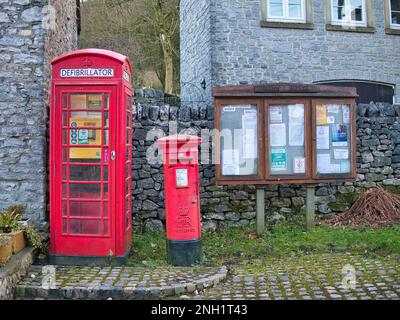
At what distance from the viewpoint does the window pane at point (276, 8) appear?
12117 mm

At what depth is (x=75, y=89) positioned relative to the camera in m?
6.05

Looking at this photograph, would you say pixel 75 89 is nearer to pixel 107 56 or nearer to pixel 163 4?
pixel 107 56

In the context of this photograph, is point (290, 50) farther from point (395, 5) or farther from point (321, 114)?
point (321, 114)

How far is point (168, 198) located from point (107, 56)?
197cm

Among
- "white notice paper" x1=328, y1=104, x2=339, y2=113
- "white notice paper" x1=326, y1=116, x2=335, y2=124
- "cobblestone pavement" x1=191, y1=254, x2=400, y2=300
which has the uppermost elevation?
"white notice paper" x1=328, y1=104, x2=339, y2=113

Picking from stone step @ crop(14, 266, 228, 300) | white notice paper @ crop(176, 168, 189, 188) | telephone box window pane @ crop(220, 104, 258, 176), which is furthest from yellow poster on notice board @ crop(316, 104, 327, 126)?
stone step @ crop(14, 266, 228, 300)

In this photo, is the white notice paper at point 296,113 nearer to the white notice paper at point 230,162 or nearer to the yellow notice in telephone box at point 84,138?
the white notice paper at point 230,162

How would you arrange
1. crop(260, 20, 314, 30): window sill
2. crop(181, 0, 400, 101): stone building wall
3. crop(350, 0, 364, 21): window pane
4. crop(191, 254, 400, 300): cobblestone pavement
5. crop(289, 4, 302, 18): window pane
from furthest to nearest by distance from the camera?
crop(350, 0, 364, 21): window pane, crop(289, 4, 302, 18): window pane, crop(260, 20, 314, 30): window sill, crop(181, 0, 400, 101): stone building wall, crop(191, 254, 400, 300): cobblestone pavement

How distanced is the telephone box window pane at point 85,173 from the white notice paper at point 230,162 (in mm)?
2266

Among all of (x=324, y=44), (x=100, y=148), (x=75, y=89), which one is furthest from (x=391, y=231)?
(x=324, y=44)

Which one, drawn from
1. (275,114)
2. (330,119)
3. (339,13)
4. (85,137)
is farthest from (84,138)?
(339,13)

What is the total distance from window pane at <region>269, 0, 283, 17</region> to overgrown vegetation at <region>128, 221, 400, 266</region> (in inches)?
248

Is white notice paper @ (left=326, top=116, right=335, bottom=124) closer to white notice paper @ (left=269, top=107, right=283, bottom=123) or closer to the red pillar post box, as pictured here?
white notice paper @ (left=269, top=107, right=283, bottom=123)

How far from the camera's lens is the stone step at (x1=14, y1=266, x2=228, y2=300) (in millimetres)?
5172
